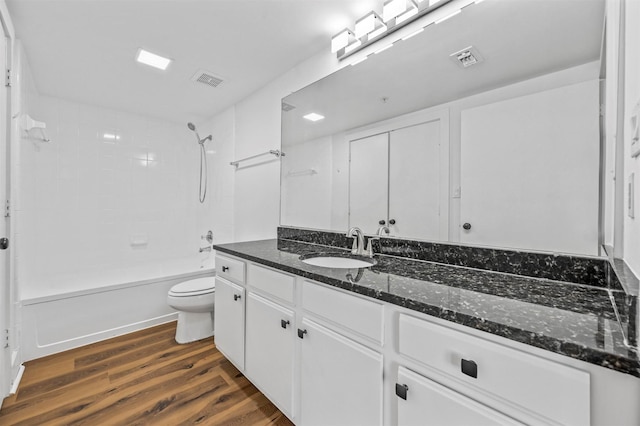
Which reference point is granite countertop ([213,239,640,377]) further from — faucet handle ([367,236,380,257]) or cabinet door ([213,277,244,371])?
cabinet door ([213,277,244,371])

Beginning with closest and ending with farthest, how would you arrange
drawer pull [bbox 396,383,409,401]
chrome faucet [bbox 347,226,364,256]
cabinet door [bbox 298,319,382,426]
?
drawer pull [bbox 396,383,409,401], cabinet door [bbox 298,319,382,426], chrome faucet [bbox 347,226,364,256]

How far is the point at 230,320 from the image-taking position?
177 cm

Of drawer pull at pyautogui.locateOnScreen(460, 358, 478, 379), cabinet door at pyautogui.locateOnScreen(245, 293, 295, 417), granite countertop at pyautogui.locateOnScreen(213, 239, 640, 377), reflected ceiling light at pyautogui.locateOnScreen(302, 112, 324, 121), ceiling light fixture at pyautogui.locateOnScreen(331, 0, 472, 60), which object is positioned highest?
ceiling light fixture at pyautogui.locateOnScreen(331, 0, 472, 60)

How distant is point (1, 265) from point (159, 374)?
1.05 metres

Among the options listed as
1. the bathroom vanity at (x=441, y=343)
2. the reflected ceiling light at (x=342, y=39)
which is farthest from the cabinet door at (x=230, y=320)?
the reflected ceiling light at (x=342, y=39)

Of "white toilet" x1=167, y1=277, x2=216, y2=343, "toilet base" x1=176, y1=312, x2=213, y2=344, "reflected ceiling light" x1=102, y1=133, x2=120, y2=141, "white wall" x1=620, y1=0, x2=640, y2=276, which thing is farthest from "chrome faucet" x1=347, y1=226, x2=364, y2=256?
"reflected ceiling light" x1=102, y1=133, x2=120, y2=141

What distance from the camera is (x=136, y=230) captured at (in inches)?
128

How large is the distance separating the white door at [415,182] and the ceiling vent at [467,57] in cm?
26

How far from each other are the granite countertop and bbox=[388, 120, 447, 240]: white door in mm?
203

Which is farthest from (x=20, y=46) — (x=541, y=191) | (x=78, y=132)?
(x=541, y=191)

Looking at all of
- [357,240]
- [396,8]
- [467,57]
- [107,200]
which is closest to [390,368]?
[357,240]

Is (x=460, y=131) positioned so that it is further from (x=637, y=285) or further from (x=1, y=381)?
(x=1, y=381)

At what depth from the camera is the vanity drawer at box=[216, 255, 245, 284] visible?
5.45 feet

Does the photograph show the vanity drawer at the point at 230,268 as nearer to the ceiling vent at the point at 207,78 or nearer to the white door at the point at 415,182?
the white door at the point at 415,182
